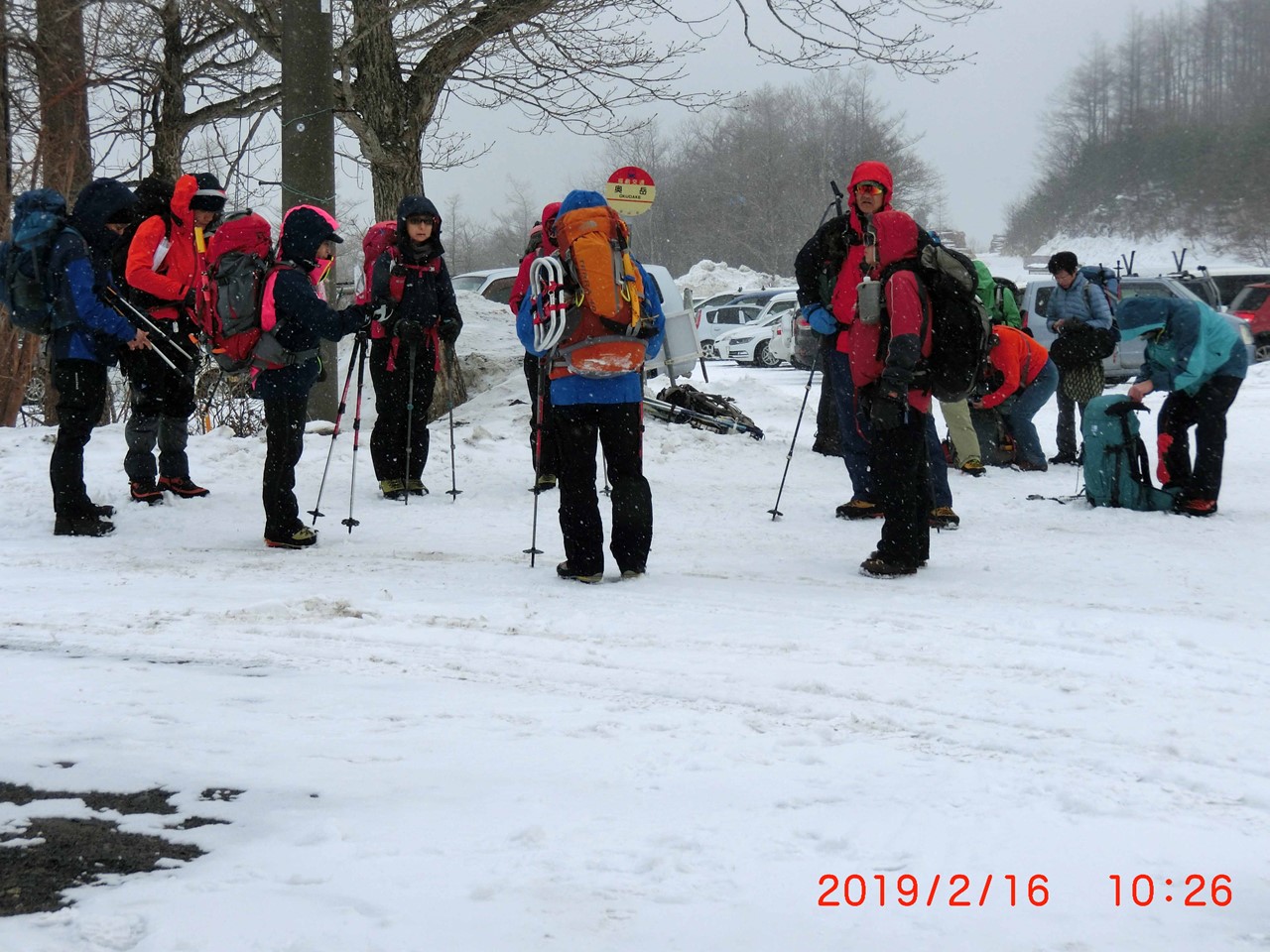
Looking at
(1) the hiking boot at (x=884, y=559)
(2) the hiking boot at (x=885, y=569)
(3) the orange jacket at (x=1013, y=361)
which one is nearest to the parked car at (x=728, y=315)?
(3) the orange jacket at (x=1013, y=361)

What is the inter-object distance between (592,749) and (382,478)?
5.08 meters

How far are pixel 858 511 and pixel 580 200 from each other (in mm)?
3215

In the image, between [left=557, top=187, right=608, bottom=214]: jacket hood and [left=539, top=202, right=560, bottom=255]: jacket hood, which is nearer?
[left=557, top=187, right=608, bottom=214]: jacket hood

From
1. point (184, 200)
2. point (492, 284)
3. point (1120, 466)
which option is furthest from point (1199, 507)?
point (492, 284)

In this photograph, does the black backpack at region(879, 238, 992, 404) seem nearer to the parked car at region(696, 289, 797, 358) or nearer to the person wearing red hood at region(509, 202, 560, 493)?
the person wearing red hood at region(509, 202, 560, 493)

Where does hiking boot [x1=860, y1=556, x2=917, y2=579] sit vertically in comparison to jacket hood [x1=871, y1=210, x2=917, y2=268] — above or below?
below

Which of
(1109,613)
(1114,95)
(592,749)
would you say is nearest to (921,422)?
(1109,613)

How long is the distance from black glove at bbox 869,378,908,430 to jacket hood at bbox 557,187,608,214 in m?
1.66

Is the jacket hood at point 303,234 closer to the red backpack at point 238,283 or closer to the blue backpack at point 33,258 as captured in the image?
the red backpack at point 238,283

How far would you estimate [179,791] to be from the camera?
3074 mm

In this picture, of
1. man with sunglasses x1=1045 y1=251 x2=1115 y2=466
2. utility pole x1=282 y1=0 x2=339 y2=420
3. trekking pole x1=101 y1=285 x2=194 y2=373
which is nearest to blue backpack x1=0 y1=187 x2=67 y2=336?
trekking pole x1=101 y1=285 x2=194 y2=373

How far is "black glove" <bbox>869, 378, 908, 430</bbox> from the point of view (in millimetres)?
5926

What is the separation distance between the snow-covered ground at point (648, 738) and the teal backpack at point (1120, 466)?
112 cm

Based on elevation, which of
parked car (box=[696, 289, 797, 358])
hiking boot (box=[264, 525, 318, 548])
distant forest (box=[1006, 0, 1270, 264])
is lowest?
hiking boot (box=[264, 525, 318, 548])
